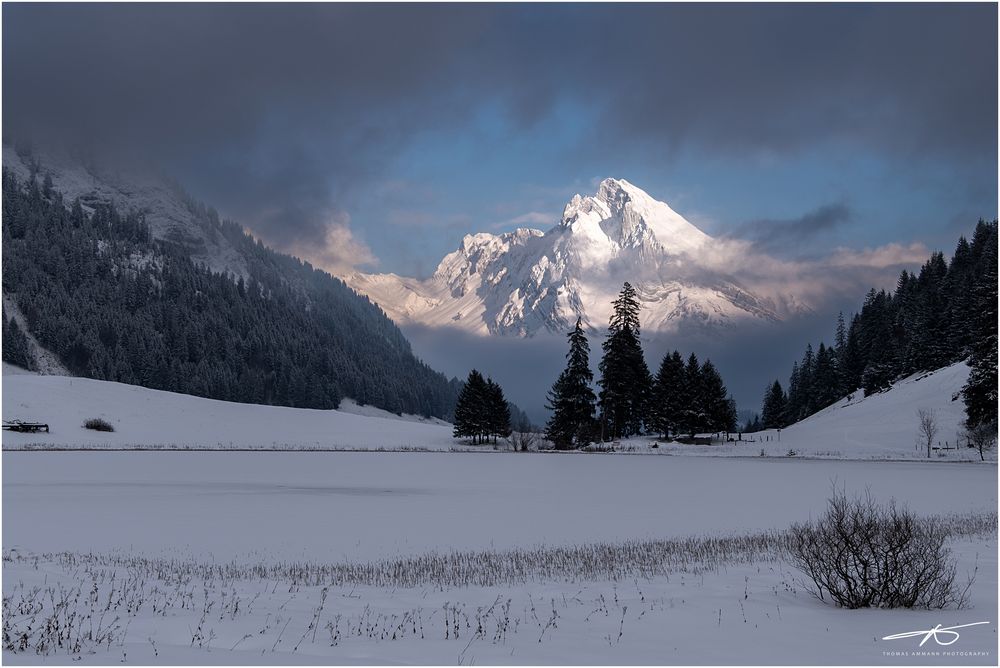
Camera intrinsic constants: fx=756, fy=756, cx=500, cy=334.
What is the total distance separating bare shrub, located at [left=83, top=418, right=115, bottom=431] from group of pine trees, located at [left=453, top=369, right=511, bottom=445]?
3778cm

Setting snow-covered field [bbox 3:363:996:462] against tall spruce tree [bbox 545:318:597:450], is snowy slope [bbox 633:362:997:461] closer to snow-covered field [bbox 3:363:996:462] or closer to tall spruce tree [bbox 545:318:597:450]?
snow-covered field [bbox 3:363:996:462]

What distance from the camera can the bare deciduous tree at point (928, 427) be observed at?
65562 mm

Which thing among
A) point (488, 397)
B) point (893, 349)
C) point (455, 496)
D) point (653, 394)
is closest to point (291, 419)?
point (488, 397)

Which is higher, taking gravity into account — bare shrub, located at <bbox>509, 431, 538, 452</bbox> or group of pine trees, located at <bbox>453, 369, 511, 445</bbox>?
group of pine trees, located at <bbox>453, 369, 511, 445</bbox>

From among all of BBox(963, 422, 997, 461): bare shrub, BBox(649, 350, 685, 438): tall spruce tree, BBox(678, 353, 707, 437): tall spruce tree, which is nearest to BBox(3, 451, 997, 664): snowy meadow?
BBox(963, 422, 997, 461): bare shrub

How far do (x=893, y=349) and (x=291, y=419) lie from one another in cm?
8350

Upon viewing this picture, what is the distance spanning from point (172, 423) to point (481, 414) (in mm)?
37149

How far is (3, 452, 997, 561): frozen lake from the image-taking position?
21.8 meters

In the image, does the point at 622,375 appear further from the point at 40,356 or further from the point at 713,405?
the point at 40,356

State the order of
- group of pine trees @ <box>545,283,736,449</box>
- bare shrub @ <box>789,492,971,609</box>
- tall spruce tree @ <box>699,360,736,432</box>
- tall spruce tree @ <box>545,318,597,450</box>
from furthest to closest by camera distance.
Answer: tall spruce tree @ <box>699,360,736,432</box>
group of pine trees @ <box>545,283,736,449</box>
tall spruce tree @ <box>545,318,597,450</box>
bare shrub @ <box>789,492,971,609</box>

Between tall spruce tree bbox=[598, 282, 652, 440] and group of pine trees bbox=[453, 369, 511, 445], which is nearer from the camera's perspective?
tall spruce tree bbox=[598, 282, 652, 440]

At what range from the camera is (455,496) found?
34.1 m

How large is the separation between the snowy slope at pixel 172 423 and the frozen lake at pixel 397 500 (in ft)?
69.6
